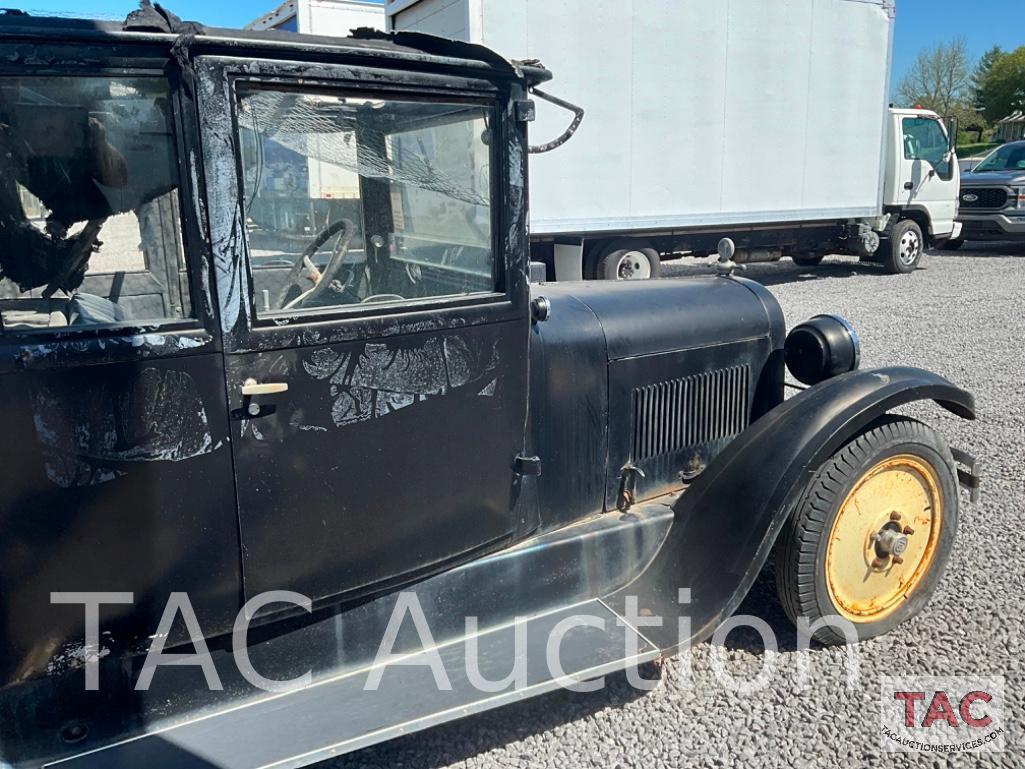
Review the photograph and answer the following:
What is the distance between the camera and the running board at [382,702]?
1992 millimetres

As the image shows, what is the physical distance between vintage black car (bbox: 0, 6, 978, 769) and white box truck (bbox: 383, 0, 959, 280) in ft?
23.0

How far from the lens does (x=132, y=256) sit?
1.93m

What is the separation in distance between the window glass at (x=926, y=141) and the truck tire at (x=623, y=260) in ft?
16.9

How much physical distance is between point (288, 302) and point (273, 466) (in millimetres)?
423

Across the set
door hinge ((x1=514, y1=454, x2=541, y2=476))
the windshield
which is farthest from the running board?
the windshield

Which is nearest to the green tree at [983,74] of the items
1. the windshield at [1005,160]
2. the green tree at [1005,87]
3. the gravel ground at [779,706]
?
the green tree at [1005,87]

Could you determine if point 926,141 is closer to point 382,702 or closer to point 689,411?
point 689,411

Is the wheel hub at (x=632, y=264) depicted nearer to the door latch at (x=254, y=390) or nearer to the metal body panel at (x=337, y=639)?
the metal body panel at (x=337, y=639)

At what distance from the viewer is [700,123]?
10.4 metres

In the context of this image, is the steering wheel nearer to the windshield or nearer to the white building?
the white building

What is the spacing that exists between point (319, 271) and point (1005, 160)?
17267 millimetres

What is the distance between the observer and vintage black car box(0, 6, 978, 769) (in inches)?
71.4

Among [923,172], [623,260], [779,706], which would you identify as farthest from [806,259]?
[779,706]

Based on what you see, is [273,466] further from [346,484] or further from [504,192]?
[504,192]
